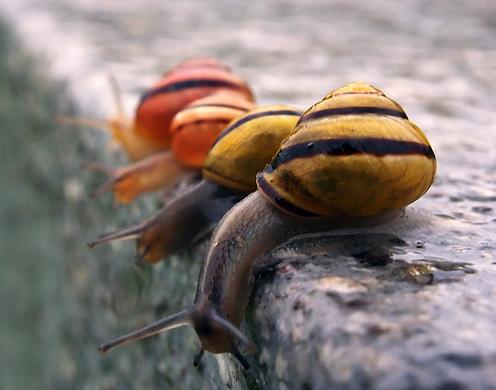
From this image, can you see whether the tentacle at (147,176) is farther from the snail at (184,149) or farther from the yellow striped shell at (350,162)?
the yellow striped shell at (350,162)

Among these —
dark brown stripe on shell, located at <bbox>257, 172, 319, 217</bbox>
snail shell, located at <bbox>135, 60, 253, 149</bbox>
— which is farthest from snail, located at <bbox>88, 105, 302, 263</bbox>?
snail shell, located at <bbox>135, 60, 253, 149</bbox>

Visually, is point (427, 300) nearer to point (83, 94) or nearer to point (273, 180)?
point (273, 180)

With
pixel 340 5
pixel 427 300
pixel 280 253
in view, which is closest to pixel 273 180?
pixel 280 253

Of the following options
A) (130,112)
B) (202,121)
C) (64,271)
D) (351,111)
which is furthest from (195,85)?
(64,271)

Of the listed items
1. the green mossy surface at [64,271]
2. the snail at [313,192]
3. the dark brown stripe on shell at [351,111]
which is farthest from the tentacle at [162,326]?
the dark brown stripe on shell at [351,111]

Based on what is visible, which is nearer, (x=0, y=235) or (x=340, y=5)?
(x=0, y=235)

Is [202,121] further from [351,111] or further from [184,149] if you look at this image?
[351,111]
